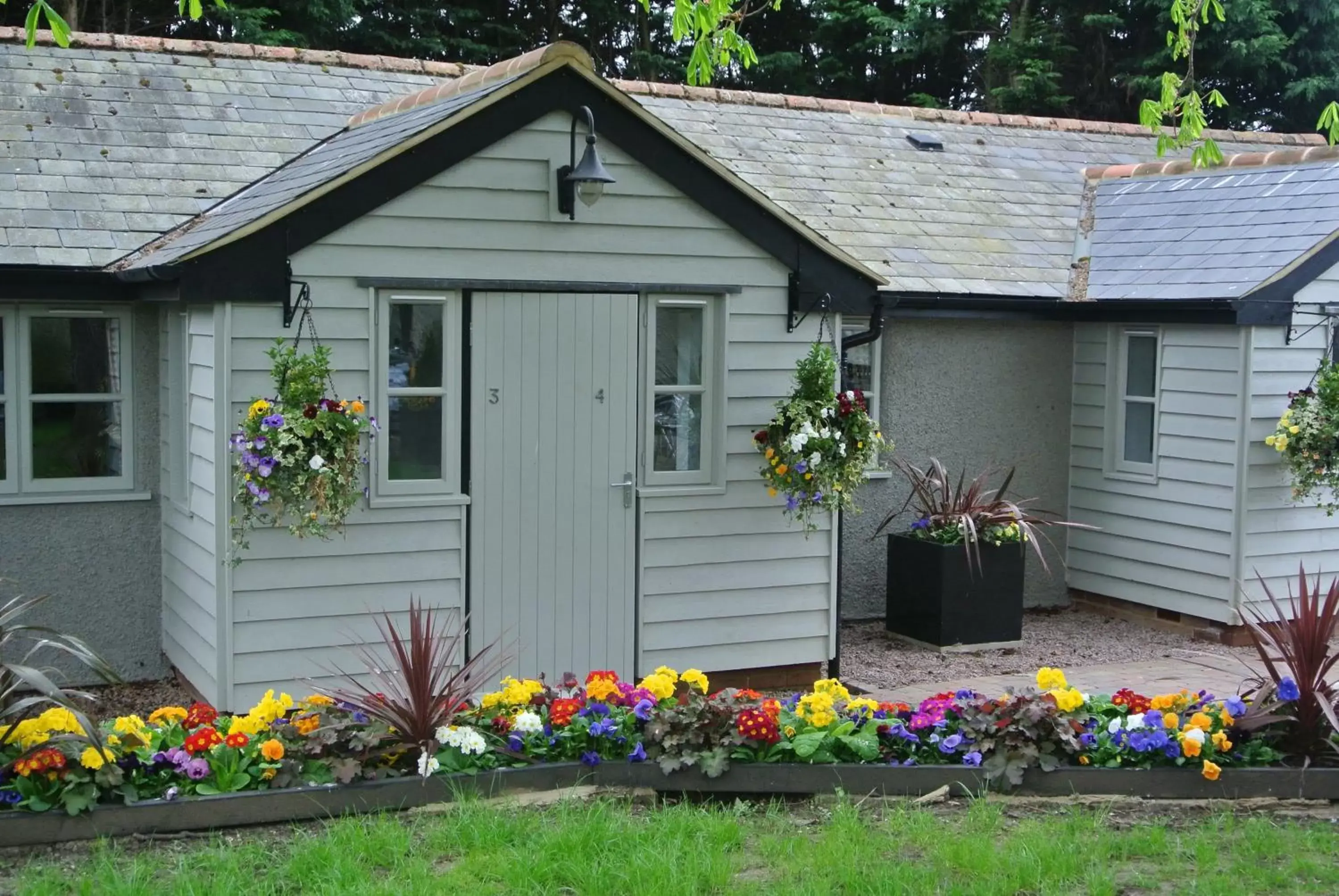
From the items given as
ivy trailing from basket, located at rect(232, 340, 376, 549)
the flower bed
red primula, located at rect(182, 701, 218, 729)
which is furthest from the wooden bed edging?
ivy trailing from basket, located at rect(232, 340, 376, 549)

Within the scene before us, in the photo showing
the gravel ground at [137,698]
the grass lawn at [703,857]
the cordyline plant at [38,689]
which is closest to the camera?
the grass lawn at [703,857]

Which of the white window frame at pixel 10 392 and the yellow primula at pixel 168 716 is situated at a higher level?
the white window frame at pixel 10 392

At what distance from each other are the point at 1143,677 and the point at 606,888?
18.3 feet

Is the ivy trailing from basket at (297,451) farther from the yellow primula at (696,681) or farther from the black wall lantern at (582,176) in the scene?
the yellow primula at (696,681)

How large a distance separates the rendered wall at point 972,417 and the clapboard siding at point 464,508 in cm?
215

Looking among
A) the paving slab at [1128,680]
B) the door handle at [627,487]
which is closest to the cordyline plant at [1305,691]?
the paving slab at [1128,680]

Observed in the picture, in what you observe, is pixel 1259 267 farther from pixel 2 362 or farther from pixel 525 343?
pixel 2 362

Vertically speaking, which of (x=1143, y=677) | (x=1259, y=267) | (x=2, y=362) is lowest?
(x=1143, y=677)

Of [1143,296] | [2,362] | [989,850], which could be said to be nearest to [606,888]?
[989,850]

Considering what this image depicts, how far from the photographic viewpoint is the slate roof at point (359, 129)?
856 cm

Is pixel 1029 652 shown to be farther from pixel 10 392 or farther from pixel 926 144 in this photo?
pixel 10 392

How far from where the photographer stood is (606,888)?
4500 millimetres

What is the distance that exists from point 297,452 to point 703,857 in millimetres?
3173

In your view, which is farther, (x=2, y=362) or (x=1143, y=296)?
(x=1143, y=296)
